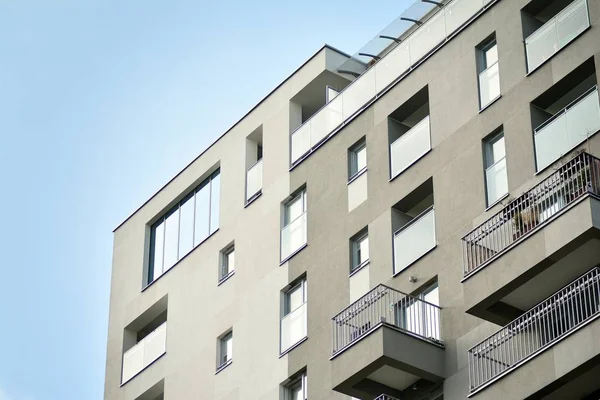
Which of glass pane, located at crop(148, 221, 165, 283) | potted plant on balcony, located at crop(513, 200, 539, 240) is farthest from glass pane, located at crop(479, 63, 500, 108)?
glass pane, located at crop(148, 221, 165, 283)

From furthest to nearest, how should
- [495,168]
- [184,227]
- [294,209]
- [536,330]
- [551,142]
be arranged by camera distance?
[184,227]
[294,209]
[495,168]
[551,142]
[536,330]

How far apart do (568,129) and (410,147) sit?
5994 millimetres

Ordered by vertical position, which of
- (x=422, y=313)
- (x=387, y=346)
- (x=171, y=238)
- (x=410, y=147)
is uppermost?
(x=171, y=238)

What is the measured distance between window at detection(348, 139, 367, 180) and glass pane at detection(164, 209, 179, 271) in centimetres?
968

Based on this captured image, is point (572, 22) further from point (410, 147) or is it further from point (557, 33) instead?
point (410, 147)

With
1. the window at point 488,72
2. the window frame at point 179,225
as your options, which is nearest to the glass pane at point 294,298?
the window frame at point 179,225

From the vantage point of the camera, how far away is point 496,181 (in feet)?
119

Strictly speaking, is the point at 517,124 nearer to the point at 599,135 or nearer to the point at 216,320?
the point at 599,135

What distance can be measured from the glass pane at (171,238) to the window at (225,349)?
529 cm

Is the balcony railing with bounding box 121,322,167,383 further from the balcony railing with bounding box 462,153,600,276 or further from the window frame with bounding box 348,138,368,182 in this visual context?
the balcony railing with bounding box 462,153,600,276

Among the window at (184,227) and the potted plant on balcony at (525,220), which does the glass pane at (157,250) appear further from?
the potted plant on balcony at (525,220)

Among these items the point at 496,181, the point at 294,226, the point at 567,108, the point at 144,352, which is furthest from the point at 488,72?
the point at 144,352

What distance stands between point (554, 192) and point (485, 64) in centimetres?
639

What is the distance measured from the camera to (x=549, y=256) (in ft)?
105
